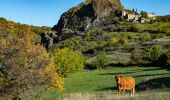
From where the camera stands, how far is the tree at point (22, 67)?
3578cm

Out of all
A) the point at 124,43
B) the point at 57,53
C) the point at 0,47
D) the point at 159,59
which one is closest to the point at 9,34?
the point at 0,47

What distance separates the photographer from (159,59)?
117 metres

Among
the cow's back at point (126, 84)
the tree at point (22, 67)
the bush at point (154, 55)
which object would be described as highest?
the tree at point (22, 67)

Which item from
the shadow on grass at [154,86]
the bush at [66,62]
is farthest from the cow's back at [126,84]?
the bush at [66,62]

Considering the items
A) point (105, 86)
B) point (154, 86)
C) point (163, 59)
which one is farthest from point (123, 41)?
point (154, 86)

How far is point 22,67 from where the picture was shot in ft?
119

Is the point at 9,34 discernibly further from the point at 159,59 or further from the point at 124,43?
the point at 124,43

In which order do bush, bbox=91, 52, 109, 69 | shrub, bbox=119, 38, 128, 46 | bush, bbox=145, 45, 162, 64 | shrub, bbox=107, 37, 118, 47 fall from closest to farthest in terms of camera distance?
bush, bbox=145, 45, 162, 64
bush, bbox=91, 52, 109, 69
shrub, bbox=107, 37, 118, 47
shrub, bbox=119, 38, 128, 46

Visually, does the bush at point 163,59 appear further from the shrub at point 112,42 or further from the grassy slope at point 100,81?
Answer: the shrub at point 112,42

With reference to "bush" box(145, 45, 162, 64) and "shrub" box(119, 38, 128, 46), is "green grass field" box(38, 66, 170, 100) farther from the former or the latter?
"shrub" box(119, 38, 128, 46)

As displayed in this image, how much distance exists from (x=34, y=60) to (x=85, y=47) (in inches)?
5378

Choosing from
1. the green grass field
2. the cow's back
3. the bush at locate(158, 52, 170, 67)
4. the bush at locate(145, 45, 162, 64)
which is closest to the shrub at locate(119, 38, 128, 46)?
the bush at locate(145, 45, 162, 64)

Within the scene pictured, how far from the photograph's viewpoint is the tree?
117 ft

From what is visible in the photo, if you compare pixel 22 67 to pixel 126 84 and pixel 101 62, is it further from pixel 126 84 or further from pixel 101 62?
pixel 101 62
